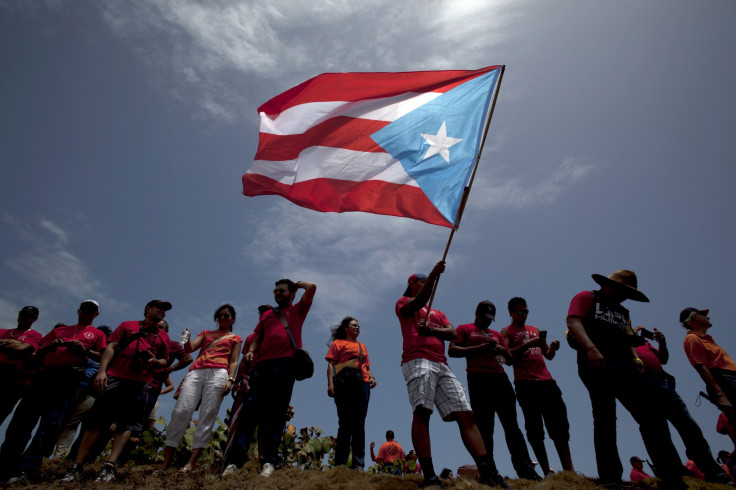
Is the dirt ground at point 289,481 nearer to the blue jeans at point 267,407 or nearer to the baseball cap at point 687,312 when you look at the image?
the blue jeans at point 267,407

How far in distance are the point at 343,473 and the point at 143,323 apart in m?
3.58

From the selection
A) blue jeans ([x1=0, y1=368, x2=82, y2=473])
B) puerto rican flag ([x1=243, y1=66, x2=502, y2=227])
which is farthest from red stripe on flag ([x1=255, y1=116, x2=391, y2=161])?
blue jeans ([x1=0, y1=368, x2=82, y2=473])

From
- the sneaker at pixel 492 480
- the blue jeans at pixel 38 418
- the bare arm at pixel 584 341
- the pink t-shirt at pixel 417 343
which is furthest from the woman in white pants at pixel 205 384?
the bare arm at pixel 584 341

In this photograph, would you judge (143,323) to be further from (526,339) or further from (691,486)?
(691,486)

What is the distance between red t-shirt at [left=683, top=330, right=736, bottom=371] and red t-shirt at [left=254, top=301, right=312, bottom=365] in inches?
228

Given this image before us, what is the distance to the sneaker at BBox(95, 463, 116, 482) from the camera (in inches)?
209

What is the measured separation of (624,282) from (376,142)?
3.91 m

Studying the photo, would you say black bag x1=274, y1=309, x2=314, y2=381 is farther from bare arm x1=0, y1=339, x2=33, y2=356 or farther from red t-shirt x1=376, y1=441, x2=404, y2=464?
red t-shirt x1=376, y1=441, x2=404, y2=464

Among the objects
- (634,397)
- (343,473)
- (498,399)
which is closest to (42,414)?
(343,473)

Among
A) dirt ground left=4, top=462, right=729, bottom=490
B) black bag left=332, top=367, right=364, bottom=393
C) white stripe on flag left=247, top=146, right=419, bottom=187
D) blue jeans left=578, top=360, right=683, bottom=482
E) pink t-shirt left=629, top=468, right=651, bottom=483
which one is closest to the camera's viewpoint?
blue jeans left=578, top=360, right=683, bottom=482

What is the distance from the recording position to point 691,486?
4.59 m

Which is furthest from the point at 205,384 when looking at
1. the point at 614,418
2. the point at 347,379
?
the point at 614,418

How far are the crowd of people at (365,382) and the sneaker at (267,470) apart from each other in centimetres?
1

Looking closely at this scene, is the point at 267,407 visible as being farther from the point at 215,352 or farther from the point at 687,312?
the point at 687,312
